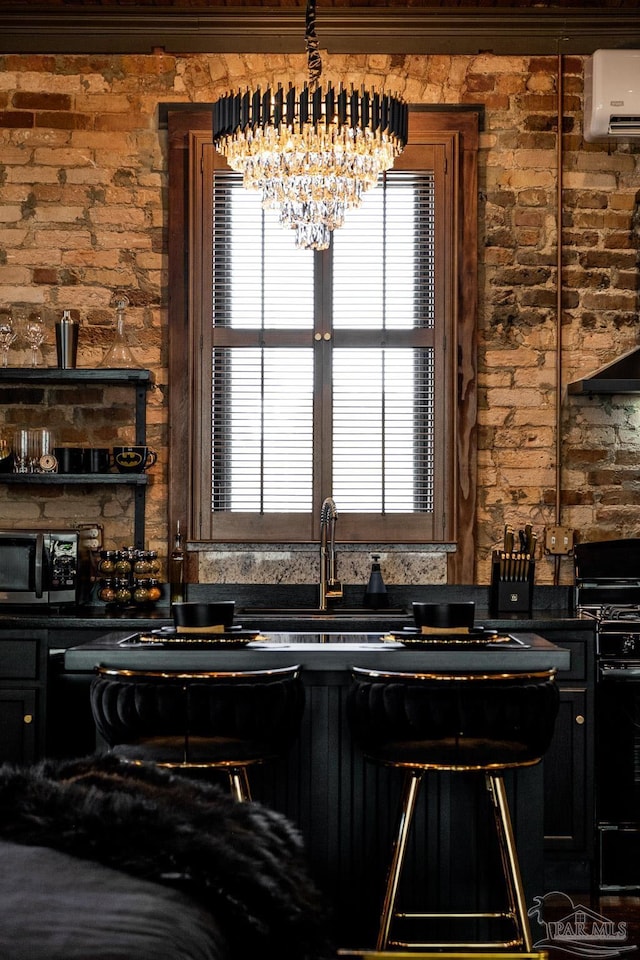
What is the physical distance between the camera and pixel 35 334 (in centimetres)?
520

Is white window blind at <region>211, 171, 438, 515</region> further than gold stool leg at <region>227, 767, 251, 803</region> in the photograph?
Yes

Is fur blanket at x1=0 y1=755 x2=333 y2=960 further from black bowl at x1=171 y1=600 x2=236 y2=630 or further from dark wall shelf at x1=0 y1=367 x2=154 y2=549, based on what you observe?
dark wall shelf at x1=0 y1=367 x2=154 y2=549

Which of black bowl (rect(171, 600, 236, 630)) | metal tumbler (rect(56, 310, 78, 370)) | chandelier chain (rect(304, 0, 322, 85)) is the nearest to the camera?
black bowl (rect(171, 600, 236, 630))

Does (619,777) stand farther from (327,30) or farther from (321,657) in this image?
(327,30)

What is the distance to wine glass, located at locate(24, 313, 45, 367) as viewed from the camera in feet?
17.1

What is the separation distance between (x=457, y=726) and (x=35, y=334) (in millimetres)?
3184

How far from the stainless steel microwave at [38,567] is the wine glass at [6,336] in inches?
36.3

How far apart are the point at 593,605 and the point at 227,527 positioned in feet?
5.78

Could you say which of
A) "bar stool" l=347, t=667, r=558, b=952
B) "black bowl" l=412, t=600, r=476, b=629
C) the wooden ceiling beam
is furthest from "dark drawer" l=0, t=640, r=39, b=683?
the wooden ceiling beam

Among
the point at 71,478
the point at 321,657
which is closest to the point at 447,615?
the point at 321,657

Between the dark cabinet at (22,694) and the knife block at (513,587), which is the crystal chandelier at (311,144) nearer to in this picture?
the knife block at (513,587)

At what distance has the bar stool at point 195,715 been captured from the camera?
2850 mm

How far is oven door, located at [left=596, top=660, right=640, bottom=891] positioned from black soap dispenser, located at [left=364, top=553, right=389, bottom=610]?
1.12 metres

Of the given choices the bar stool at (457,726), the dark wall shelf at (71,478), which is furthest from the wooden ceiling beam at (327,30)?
the bar stool at (457,726)
